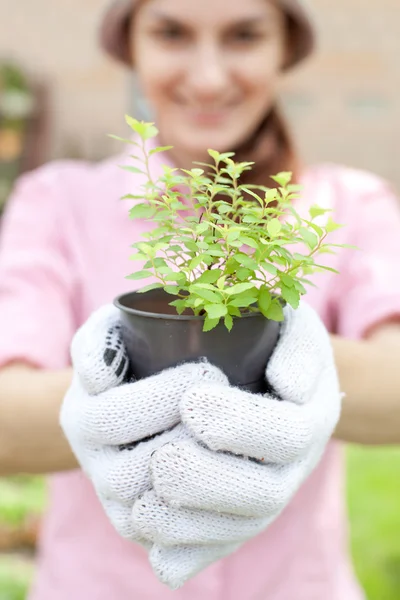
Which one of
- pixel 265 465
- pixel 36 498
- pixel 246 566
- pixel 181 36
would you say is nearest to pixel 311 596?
pixel 246 566

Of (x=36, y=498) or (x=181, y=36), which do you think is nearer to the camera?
(x=181, y=36)

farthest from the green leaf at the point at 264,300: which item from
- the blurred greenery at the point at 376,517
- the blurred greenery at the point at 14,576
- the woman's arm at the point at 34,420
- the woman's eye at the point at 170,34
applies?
the blurred greenery at the point at 14,576

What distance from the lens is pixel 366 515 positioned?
8.21ft

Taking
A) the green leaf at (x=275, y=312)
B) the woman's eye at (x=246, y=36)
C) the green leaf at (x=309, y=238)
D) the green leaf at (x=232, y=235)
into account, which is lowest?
the green leaf at (x=275, y=312)

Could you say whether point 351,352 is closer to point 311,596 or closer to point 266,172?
point 266,172

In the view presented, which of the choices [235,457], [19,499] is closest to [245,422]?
[235,457]

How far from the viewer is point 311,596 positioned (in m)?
1.29

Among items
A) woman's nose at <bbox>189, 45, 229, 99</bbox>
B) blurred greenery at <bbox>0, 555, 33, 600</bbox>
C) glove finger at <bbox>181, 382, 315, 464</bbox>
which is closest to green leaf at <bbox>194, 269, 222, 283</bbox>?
glove finger at <bbox>181, 382, 315, 464</bbox>

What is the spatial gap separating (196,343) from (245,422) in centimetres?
10

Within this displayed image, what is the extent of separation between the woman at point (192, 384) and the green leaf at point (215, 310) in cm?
10

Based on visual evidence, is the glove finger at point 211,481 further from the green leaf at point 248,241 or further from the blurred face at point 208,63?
the blurred face at point 208,63

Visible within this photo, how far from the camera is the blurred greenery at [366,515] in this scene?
219cm

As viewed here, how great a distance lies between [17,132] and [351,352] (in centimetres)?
455

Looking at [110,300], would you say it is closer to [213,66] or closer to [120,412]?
[213,66]
